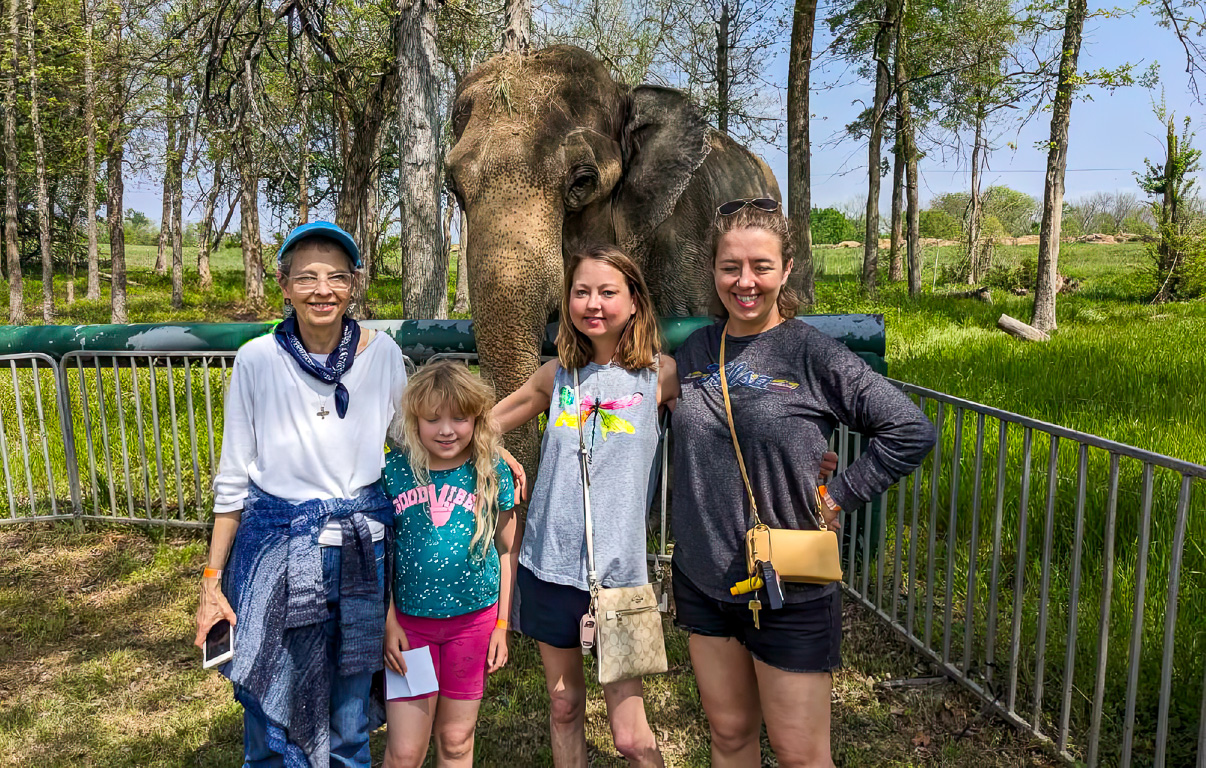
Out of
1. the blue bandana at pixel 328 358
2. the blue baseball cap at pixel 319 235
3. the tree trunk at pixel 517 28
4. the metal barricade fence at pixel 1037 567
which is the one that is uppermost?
the tree trunk at pixel 517 28

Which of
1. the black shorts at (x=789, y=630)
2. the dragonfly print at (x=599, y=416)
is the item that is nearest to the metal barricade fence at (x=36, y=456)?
the dragonfly print at (x=599, y=416)

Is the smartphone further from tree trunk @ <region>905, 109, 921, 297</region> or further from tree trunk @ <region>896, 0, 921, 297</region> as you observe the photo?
tree trunk @ <region>905, 109, 921, 297</region>

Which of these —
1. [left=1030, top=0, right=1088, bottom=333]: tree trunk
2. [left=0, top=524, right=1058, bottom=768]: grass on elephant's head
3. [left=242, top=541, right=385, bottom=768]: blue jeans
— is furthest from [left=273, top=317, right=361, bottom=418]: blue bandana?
[left=1030, top=0, right=1088, bottom=333]: tree trunk

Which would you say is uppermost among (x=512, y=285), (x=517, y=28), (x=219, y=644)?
(x=517, y=28)

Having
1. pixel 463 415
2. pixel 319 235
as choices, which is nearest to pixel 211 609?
pixel 463 415

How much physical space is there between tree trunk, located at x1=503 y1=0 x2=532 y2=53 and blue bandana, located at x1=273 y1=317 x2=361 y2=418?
3447 mm

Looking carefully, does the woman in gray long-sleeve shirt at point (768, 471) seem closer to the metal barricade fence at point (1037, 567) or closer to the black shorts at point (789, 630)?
the black shorts at point (789, 630)

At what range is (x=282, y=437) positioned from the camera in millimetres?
2350

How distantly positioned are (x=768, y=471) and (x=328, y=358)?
1286mm

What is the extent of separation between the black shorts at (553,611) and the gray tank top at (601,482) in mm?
41

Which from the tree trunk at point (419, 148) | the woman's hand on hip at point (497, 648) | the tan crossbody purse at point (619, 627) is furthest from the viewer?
the tree trunk at point (419, 148)

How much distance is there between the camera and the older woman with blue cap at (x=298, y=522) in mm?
2311

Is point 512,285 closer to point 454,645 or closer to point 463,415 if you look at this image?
point 463,415

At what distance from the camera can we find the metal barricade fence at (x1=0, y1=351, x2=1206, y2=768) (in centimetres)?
284
